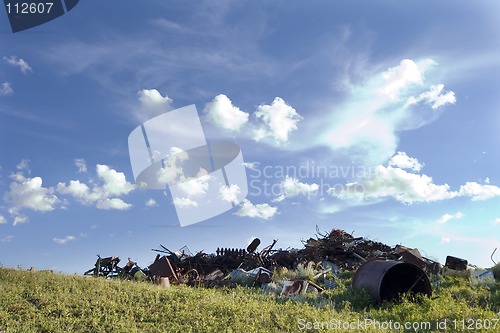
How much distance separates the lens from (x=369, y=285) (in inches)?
527

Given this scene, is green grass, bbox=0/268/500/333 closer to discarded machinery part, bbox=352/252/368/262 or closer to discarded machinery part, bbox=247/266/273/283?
discarded machinery part, bbox=247/266/273/283

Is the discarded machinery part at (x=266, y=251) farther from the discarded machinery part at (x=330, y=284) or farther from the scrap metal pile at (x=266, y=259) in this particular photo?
the discarded machinery part at (x=330, y=284)

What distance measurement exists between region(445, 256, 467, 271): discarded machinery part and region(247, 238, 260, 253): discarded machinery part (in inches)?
348

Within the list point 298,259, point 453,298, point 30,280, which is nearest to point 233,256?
point 298,259

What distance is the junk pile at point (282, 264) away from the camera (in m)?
18.0

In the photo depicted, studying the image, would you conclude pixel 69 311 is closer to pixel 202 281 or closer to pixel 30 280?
pixel 30 280

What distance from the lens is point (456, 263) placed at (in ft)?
66.7

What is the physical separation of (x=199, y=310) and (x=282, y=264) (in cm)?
1129

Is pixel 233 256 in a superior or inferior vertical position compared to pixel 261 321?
superior

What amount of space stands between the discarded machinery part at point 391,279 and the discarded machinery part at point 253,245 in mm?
8866

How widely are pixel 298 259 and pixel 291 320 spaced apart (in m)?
11.7

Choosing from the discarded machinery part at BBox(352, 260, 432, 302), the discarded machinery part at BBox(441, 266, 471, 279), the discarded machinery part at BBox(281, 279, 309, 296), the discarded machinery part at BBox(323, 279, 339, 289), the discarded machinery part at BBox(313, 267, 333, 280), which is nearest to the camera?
the discarded machinery part at BBox(352, 260, 432, 302)

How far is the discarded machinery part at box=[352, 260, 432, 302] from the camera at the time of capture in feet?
43.2

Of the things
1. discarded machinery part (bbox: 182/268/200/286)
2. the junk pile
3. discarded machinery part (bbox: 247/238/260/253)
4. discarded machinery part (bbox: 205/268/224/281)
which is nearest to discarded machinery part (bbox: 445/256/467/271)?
the junk pile
